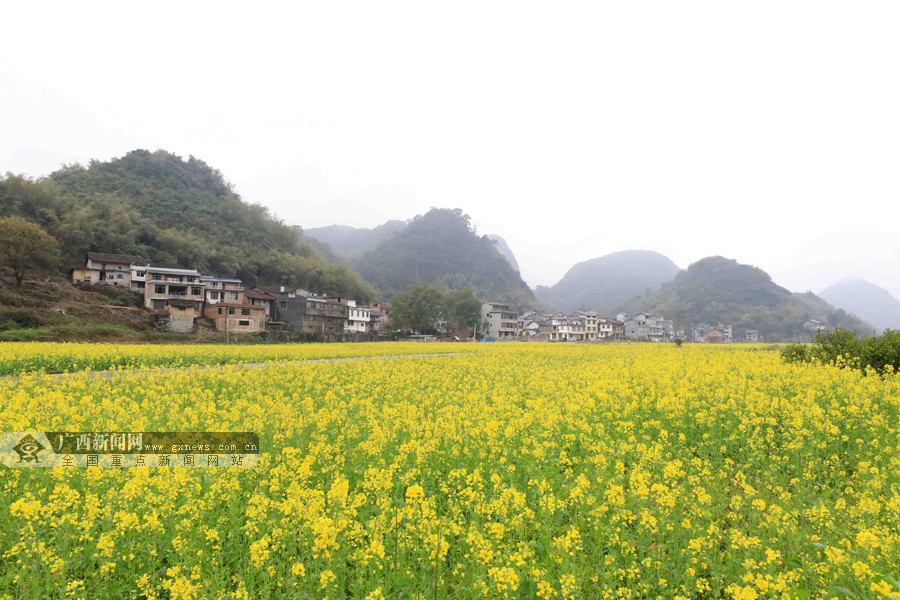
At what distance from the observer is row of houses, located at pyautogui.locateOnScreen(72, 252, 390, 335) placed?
5194cm

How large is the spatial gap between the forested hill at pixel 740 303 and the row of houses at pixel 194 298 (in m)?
117

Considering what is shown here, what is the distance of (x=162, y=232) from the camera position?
64375mm

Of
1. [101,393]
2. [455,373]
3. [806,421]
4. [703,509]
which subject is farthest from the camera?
[455,373]

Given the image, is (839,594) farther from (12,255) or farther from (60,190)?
(60,190)

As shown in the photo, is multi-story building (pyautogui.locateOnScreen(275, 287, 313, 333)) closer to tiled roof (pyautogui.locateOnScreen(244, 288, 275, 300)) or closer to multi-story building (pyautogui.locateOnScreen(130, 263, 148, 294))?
tiled roof (pyautogui.locateOnScreen(244, 288, 275, 300))

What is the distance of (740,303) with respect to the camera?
12381cm

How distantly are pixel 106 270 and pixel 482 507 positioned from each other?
226 feet

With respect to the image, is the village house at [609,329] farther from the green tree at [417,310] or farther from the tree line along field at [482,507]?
the tree line along field at [482,507]

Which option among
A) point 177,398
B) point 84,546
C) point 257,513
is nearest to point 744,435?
point 257,513

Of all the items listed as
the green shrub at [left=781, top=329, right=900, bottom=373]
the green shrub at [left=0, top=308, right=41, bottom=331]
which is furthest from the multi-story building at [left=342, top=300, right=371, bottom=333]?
the green shrub at [left=781, top=329, right=900, bottom=373]

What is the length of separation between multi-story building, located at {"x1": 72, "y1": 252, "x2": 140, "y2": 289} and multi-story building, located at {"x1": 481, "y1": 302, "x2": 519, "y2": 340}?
65687 millimetres

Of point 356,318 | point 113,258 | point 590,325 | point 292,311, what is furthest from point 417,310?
point 590,325

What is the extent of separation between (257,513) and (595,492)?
4174 millimetres

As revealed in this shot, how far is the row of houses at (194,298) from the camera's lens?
51.9 metres
